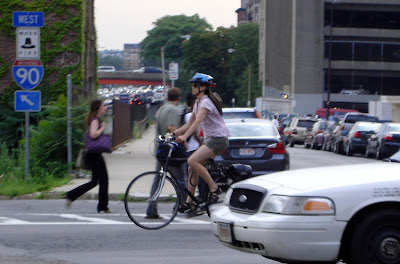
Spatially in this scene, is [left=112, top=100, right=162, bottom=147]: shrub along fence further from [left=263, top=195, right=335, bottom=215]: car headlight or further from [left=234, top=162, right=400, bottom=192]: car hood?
[left=263, top=195, right=335, bottom=215]: car headlight

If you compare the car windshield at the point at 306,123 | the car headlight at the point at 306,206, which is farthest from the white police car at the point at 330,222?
the car windshield at the point at 306,123

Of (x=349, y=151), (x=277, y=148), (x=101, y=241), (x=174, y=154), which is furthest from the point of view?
(x=349, y=151)

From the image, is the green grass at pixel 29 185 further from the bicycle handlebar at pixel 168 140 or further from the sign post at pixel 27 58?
the bicycle handlebar at pixel 168 140

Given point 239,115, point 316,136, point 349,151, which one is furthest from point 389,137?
point 316,136

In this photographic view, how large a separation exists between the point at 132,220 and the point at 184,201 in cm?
74

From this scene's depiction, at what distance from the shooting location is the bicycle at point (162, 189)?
32.5 feet

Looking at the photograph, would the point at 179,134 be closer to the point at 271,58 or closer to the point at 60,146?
the point at 60,146

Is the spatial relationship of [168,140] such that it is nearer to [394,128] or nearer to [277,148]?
[277,148]

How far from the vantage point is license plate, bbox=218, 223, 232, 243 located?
22.1ft

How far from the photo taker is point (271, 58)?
94.9m

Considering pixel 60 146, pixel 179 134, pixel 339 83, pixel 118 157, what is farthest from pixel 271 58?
pixel 179 134

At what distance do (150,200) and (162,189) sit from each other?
202 millimetres

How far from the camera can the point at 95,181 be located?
11.5 meters

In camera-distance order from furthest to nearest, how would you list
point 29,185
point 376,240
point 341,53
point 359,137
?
point 341,53 → point 359,137 → point 29,185 → point 376,240
